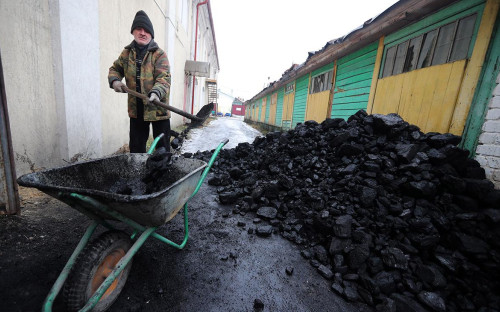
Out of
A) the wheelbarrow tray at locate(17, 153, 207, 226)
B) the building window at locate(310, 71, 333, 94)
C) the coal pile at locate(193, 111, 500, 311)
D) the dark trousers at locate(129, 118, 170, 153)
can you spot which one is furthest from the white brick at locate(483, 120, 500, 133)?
the building window at locate(310, 71, 333, 94)

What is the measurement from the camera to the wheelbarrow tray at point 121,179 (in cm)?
105

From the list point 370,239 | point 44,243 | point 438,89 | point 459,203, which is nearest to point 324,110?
point 438,89

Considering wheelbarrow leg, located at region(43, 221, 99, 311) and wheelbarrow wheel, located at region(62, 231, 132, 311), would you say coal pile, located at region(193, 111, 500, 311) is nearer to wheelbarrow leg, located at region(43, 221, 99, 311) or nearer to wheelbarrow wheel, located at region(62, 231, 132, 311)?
wheelbarrow wheel, located at region(62, 231, 132, 311)

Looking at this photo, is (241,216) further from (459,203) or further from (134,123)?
(459,203)

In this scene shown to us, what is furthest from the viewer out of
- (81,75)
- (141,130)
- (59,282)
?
(81,75)

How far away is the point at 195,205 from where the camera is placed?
283 cm

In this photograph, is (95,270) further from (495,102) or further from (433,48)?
(433,48)

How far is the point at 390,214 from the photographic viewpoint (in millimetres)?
2143

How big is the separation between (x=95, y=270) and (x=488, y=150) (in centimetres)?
383

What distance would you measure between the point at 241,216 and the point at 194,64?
9773mm

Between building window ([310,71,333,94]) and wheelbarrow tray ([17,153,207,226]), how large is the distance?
5.84 m

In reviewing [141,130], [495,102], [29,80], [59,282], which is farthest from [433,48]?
[29,80]

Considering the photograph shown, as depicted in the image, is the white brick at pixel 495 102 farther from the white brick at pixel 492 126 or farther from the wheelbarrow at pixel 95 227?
the wheelbarrow at pixel 95 227

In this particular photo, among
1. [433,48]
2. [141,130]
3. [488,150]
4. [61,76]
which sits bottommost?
[141,130]
